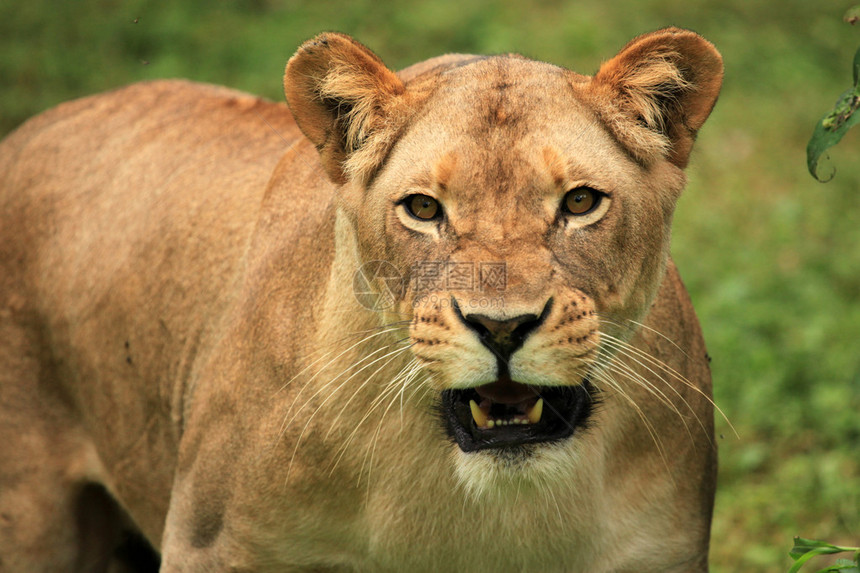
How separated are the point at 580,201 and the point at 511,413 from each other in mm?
542

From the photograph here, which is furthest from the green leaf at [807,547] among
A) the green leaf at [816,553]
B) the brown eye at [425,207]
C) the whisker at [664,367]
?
the brown eye at [425,207]

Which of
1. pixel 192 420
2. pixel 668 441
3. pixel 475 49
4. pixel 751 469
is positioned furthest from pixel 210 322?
pixel 475 49

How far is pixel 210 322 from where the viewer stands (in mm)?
3975

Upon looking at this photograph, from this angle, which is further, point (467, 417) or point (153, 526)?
point (153, 526)

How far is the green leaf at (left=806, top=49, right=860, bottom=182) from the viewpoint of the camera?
3090 millimetres

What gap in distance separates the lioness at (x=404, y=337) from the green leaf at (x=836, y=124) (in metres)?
0.29

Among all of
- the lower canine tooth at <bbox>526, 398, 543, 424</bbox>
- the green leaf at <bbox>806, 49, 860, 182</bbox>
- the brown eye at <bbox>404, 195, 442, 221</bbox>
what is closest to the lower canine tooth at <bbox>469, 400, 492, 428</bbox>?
the lower canine tooth at <bbox>526, 398, 543, 424</bbox>

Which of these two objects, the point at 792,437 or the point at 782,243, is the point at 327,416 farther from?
the point at 782,243

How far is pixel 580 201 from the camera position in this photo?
9.52ft

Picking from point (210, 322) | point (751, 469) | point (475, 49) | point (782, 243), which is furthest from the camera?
point (475, 49)

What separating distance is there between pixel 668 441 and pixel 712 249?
4430mm

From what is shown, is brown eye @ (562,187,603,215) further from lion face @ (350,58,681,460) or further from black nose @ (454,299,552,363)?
black nose @ (454,299,552,363)

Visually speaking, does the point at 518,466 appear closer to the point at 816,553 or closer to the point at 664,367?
the point at 664,367

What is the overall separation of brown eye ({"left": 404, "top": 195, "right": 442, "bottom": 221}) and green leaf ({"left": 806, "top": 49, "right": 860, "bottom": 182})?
97 centimetres
